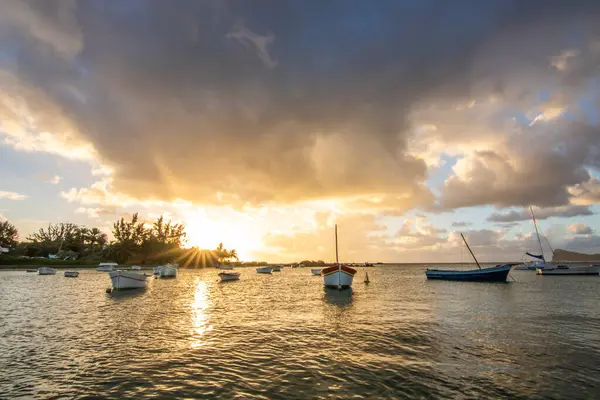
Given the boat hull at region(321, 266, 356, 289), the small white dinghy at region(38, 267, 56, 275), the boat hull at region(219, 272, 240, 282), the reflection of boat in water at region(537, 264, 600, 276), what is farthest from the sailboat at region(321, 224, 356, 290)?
the reflection of boat in water at region(537, 264, 600, 276)

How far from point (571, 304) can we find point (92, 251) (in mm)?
160791

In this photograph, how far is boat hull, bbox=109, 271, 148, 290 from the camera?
155 feet

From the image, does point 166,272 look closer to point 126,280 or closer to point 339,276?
point 126,280

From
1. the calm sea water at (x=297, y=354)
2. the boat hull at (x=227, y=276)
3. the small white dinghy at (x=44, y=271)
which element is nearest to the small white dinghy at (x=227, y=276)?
the boat hull at (x=227, y=276)

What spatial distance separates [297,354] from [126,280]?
4211cm

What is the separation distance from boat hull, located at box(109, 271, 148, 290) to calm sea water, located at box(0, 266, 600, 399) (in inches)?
757

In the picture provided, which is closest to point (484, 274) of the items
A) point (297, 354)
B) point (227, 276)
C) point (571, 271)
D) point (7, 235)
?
point (571, 271)

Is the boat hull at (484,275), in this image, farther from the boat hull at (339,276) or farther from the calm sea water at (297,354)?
the calm sea water at (297,354)

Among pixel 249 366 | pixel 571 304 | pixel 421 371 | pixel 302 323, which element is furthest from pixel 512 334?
pixel 571 304

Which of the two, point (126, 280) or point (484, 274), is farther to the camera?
point (484, 274)

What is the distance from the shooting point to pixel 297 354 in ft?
51.5

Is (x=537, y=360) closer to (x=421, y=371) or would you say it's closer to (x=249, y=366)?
(x=421, y=371)

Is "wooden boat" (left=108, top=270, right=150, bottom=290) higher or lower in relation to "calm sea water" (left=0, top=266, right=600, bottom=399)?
higher

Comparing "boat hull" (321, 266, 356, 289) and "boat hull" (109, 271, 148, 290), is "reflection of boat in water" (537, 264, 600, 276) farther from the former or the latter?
"boat hull" (109, 271, 148, 290)
